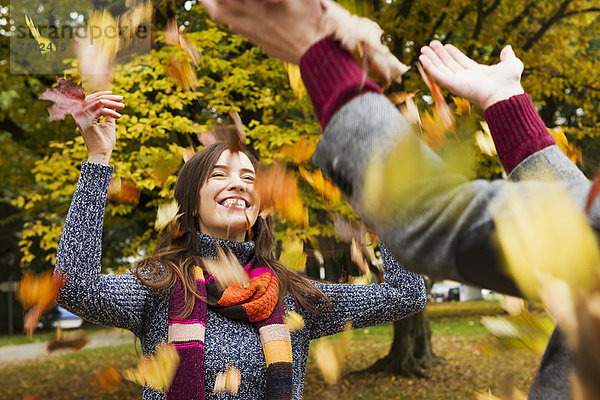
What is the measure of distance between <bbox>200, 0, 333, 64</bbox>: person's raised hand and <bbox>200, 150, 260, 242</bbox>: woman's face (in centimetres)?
163

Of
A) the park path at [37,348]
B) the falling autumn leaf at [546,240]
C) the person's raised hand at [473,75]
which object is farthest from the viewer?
the park path at [37,348]

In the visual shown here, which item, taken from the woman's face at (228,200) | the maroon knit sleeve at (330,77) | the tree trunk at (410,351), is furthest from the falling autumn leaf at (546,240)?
the tree trunk at (410,351)

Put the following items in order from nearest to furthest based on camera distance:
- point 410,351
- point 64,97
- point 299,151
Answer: point 64,97 → point 299,151 → point 410,351

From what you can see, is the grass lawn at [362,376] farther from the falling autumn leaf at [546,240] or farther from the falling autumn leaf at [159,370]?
the falling autumn leaf at [546,240]

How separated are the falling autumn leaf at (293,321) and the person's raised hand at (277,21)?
1.63 metres

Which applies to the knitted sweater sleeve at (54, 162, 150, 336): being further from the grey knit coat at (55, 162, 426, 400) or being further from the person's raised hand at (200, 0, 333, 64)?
the person's raised hand at (200, 0, 333, 64)

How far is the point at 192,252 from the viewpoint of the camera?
8.14ft

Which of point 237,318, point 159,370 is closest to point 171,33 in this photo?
point 237,318

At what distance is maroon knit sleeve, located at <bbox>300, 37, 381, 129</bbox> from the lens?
0.84 metres

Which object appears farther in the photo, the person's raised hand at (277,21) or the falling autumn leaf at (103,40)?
the falling autumn leaf at (103,40)

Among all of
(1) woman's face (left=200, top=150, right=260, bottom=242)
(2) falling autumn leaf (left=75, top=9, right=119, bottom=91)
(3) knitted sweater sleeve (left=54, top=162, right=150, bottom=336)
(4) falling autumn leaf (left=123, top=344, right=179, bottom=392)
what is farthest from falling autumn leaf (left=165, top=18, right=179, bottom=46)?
(4) falling autumn leaf (left=123, top=344, right=179, bottom=392)

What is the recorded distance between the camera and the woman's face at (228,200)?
8.11 ft

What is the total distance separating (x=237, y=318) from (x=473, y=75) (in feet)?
4.53

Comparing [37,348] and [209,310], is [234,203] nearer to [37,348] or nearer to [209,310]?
[209,310]
